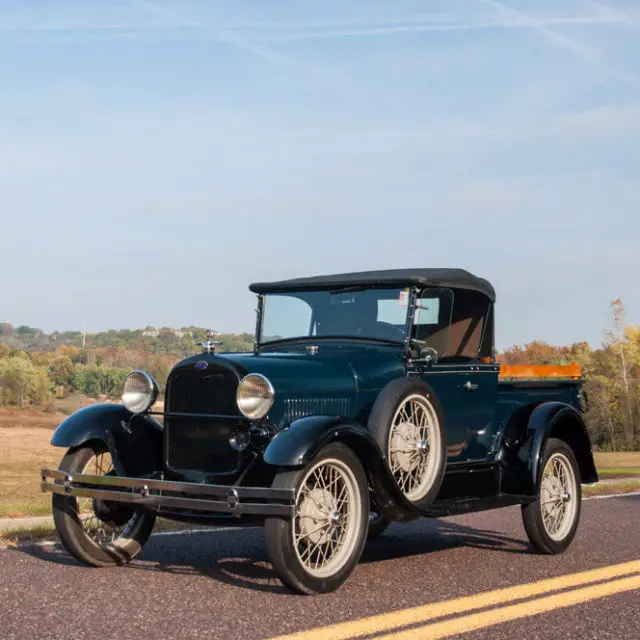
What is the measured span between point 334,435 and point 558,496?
3009 mm

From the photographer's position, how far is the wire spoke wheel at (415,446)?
7203 millimetres

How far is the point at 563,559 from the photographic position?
7898mm

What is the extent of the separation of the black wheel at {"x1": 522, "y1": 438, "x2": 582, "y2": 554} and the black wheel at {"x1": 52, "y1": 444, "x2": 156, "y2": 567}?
2974 millimetres

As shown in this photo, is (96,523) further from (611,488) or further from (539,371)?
(611,488)

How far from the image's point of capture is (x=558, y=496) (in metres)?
8.62

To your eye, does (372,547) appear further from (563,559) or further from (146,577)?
(146,577)

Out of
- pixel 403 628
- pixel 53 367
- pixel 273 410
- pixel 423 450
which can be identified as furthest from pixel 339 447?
pixel 53 367

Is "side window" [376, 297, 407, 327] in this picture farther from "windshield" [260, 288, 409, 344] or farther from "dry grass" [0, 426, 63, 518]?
"dry grass" [0, 426, 63, 518]

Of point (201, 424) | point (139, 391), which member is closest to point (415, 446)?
point (201, 424)

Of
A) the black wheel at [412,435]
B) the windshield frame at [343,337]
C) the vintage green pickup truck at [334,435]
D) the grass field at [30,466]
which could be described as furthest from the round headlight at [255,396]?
the grass field at [30,466]

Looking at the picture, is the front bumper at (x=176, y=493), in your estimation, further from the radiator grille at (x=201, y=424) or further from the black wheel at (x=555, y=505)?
the black wheel at (x=555, y=505)

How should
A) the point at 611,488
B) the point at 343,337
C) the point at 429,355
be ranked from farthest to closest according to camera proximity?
1. the point at 611,488
2. the point at 343,337
3. the point at 429,355

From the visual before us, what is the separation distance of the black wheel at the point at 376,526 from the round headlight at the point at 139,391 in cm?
229

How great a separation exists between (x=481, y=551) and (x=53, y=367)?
109m
